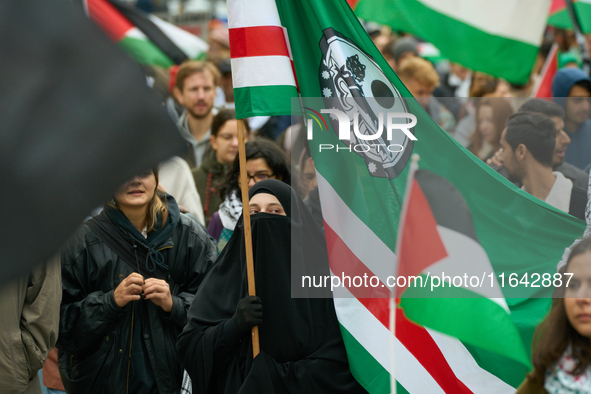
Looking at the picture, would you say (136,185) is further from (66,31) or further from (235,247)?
(66,31)

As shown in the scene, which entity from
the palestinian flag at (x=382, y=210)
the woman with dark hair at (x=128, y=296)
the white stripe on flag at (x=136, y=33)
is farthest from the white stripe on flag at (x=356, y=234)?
the white stripe on flag at (x=136, y=33)

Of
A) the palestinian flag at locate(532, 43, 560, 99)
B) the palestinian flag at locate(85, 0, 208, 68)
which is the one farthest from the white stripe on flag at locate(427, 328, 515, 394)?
the palestinian flag at locate(85, 0, 208, 68)

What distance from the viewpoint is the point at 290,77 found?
388 cm

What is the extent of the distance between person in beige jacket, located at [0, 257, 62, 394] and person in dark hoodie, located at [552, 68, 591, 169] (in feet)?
12.5

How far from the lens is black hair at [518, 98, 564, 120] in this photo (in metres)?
5.52

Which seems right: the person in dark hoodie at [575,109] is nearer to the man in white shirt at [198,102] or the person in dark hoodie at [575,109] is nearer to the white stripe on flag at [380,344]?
the white stripe on flag at [380,344]

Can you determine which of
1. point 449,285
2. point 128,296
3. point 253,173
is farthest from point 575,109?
point 128,296

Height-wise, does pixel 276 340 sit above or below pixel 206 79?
below

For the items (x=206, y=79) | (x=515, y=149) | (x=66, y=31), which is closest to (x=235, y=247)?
(x=515, y=149)

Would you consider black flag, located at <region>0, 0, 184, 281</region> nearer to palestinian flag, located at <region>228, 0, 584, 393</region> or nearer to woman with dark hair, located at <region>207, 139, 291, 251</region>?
palestinian flag, located at <region>228, 0, 584, 393</region>

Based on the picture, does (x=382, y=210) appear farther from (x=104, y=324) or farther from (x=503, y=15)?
(x=503, y=15)

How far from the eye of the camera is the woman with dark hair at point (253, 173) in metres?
5.19

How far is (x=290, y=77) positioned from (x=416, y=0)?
11.1ft

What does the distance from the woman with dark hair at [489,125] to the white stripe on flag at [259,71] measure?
118 inches
